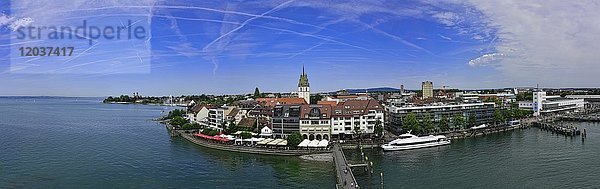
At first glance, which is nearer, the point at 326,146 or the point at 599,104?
the point at 326,146

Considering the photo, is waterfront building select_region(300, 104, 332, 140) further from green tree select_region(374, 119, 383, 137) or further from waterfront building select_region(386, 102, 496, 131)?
waterfront building select_region(386, 102, 496, 131)

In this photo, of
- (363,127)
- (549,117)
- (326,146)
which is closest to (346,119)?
(363,127)

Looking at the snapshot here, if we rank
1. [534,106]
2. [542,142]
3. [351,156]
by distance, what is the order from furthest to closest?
[534,106], [542,142], [351,156]

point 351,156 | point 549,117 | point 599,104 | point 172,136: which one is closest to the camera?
point 351,156

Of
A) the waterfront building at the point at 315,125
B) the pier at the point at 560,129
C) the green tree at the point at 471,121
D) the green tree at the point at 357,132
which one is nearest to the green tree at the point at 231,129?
the waterfront building at the point at 315,125

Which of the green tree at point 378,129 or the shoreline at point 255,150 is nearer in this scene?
the shoreline at point 255,150

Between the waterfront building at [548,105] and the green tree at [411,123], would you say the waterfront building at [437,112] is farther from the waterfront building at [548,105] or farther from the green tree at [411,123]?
the waterfront building at [548,105]

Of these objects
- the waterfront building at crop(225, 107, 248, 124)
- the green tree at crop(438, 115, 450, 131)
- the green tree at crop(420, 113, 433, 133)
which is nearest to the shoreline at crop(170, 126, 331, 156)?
the waterfront building at crop(225, 107, 248, 124)

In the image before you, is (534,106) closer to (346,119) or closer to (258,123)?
(346,119)
